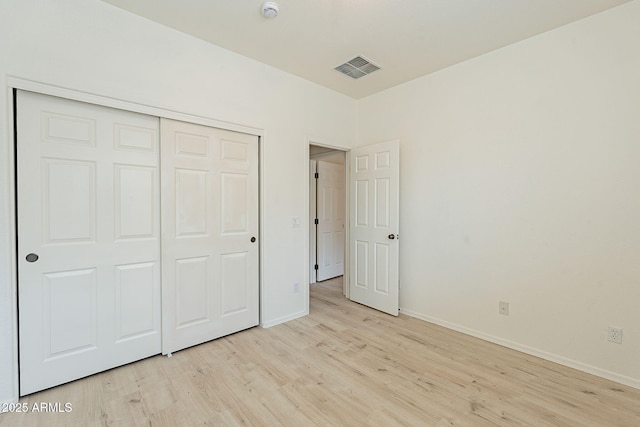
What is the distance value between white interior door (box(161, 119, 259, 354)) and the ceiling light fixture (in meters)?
1.08

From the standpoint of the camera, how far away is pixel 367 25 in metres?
2.36

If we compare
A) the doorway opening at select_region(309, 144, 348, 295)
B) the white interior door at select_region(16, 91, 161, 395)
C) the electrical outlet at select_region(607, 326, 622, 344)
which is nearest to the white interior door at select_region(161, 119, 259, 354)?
the white interior door at select_region(16, 91, 161, 395)

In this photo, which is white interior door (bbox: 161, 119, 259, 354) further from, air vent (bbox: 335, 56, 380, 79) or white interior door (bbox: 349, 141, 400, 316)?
white interior door (bbox: 349, 141, 400, 316)

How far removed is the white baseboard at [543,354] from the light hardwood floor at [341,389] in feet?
0.21

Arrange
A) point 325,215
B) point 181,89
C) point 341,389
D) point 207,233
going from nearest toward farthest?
point 341,389 < point 181,89 < point 207,233 < point 325,215

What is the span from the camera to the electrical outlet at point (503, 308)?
8.78 ft

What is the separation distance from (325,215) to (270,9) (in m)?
3.33

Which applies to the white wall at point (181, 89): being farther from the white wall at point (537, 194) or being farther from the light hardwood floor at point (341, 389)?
the white wall at point (537, 194)

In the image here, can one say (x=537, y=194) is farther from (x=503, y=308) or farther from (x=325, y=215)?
(x=325, y=215)

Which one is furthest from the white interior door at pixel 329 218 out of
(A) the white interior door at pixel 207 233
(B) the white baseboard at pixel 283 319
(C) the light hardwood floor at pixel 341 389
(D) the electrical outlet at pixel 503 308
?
(D) the electrical outlet at pixel 503 308

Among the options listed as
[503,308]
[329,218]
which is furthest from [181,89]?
[503,308]

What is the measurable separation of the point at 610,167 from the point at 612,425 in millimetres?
1769

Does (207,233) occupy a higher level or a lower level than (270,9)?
lower

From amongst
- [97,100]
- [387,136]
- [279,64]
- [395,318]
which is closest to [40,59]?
[97,100]
